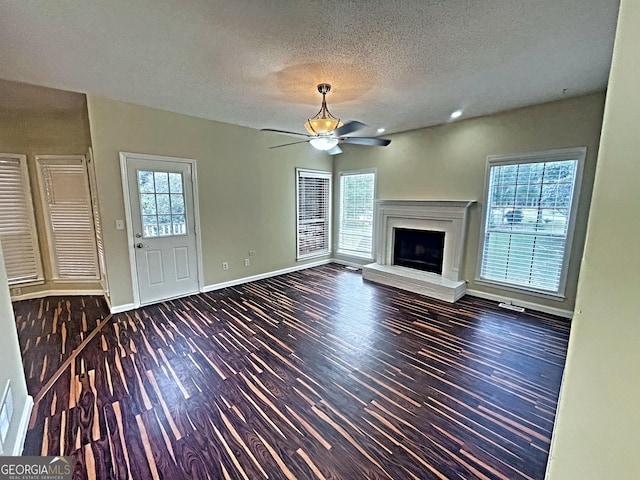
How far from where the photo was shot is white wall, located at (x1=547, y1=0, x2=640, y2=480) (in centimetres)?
45

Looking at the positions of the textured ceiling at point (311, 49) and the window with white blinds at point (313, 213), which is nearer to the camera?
the textured ceiling at point (311, 49)

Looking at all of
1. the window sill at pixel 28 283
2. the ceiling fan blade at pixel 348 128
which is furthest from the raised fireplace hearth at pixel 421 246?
the window sill at pixel 28 283

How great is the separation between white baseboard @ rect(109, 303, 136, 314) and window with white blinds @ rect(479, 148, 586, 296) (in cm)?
516

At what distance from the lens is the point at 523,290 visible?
3938 mm

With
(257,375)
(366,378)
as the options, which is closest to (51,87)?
(257,375)

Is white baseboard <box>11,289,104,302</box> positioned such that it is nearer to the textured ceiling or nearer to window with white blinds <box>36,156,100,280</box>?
window with white blinds <box>36,156,100,280</box>

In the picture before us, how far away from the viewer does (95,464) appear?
65.6 inches

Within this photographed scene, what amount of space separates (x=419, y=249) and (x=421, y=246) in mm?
69

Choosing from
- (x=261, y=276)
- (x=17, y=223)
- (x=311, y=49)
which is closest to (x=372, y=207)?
(x=261, y=276)

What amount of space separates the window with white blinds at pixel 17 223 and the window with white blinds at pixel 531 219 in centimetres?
682

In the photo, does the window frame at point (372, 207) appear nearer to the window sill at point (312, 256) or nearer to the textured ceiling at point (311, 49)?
the window sill at point (312, 256)

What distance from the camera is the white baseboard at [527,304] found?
3.66m

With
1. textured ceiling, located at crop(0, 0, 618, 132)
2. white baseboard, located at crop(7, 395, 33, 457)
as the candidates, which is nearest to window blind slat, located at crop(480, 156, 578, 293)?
textured ceiling, located at crop(0, 0, 618, 132)

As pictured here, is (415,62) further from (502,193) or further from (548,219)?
(548,219)
